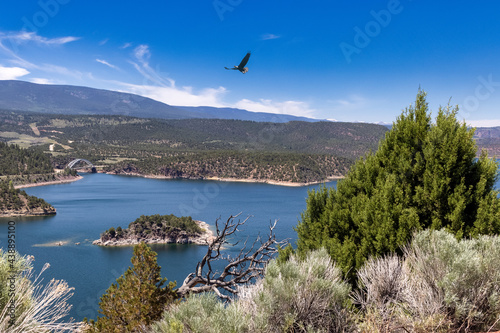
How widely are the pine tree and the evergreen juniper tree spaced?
384 centimetres

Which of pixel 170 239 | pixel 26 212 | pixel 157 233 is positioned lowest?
pixel 26 212

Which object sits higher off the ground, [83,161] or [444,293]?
[444,293]

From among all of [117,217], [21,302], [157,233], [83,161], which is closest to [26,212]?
[117,217]

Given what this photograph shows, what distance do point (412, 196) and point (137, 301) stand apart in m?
6.89

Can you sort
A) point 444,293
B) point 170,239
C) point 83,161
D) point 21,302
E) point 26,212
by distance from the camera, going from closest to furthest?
1. point 21,302
2. point 444,293
3. point 170,239
4. point 26,212
5. point 83,161

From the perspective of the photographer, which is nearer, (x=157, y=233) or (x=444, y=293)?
(x=444, y=293)

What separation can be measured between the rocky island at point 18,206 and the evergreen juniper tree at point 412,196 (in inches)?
2741

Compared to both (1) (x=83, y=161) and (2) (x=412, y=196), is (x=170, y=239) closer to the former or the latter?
(2) (x=412, y=196)

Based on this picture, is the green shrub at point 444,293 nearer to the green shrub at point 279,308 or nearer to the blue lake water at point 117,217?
the green shrub at point 279,308

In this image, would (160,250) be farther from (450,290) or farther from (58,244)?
(450,290)

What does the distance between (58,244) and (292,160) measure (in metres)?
89.1

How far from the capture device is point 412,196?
8.42m

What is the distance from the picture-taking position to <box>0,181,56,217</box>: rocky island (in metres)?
65.9

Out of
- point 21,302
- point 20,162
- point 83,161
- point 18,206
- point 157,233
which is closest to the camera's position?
point 21,302
